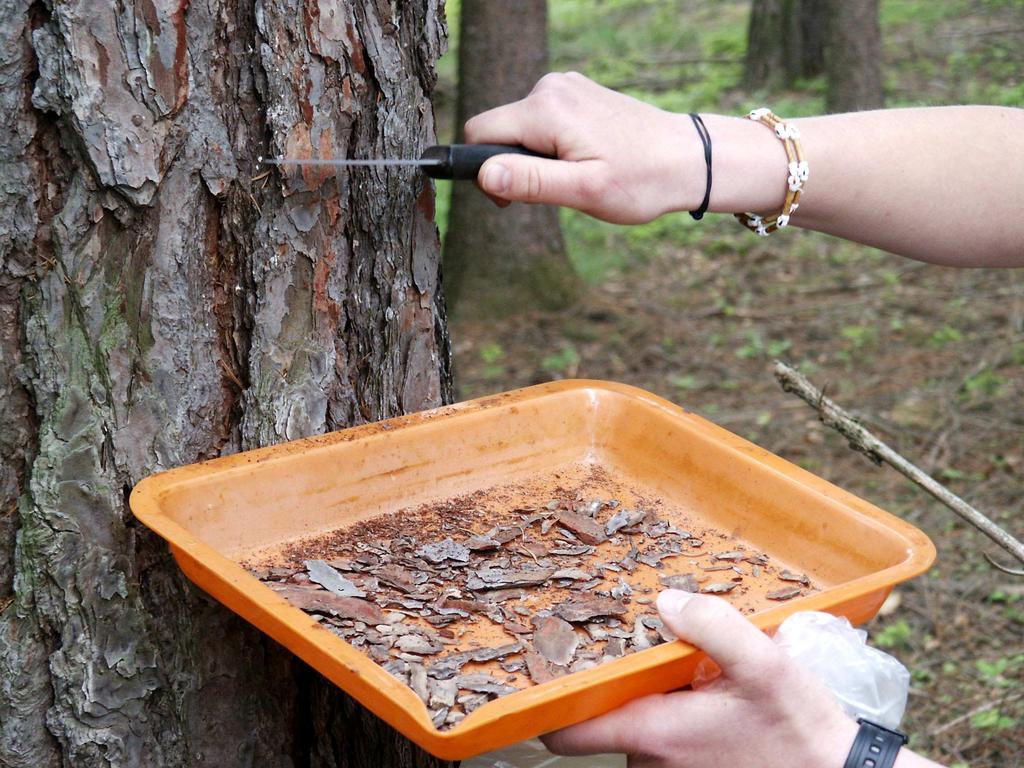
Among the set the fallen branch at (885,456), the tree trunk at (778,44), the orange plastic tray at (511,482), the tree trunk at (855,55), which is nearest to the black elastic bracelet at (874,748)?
the orange plastic tray at (511,482)

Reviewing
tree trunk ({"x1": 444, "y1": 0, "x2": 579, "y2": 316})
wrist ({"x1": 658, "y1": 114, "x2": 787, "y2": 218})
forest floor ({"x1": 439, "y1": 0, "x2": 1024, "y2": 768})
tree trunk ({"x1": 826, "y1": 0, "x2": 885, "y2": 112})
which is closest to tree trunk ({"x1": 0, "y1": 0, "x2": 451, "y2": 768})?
wrist ({"x1": 658, "y1": 114, "x2": 787, "y2": 218})

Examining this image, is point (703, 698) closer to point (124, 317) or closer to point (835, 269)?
point (124, 317)

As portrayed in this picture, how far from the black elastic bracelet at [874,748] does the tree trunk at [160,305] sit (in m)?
0.76

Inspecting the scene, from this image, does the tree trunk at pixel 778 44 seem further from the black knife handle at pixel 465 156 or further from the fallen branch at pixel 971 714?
the black knife handle at pixel 465 156

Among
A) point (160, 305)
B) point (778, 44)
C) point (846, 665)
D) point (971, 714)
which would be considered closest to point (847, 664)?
point (846, 665)

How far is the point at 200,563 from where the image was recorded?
1.17m

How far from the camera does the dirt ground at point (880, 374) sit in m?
2.94

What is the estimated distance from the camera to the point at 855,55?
662 cm

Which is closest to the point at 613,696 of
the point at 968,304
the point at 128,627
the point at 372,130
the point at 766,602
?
the point at 766,602

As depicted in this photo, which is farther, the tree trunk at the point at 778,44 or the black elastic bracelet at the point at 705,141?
the tree trunk at the point at 778,44

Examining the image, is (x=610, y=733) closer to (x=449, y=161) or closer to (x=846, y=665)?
(x=846, y=665)

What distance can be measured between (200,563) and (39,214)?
0.51 metres

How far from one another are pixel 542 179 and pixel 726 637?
0.65 m

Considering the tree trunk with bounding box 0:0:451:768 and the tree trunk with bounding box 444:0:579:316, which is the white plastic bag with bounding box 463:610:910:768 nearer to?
the tree trunk with bounding box 0:0:451:768
